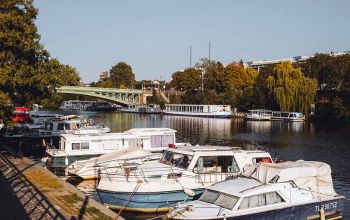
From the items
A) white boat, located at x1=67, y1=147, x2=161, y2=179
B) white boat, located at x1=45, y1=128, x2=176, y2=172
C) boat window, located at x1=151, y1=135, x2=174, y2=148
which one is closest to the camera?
white boat, located at x1=67, y1=147, x2=161, y2=179

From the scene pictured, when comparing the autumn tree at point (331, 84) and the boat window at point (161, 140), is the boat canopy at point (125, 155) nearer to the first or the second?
the boat window at point (161, 140)

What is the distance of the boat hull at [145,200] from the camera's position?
24.8m

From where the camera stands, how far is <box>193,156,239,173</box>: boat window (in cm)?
2712

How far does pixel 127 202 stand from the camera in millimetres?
24734

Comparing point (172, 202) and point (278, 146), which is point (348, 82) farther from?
point (172, 202)

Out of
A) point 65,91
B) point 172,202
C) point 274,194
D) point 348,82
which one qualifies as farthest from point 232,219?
point 65,91

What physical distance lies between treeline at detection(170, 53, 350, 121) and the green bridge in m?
20.4

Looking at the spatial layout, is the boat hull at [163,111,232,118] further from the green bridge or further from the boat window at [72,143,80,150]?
the boat window at [72,143,80,150]

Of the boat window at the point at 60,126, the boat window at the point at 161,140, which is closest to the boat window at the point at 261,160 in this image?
the boat window at the point at 161,140

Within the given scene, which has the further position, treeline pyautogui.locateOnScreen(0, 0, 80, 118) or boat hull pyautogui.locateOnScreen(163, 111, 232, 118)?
boat hull pyautogui.locateOnScreen(163, 111, 232, 118)

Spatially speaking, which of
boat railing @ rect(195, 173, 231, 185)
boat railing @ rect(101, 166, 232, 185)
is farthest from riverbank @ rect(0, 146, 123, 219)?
boat railing @ rect(195, 173, 231, 185)

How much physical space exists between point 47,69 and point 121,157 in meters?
8.67

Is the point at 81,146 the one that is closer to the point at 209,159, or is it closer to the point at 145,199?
the point at 209,159

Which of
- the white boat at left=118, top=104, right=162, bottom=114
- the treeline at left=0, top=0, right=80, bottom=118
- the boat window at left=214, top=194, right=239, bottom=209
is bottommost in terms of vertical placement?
the boat window at left=214, top=194, right=239, bottom=209
